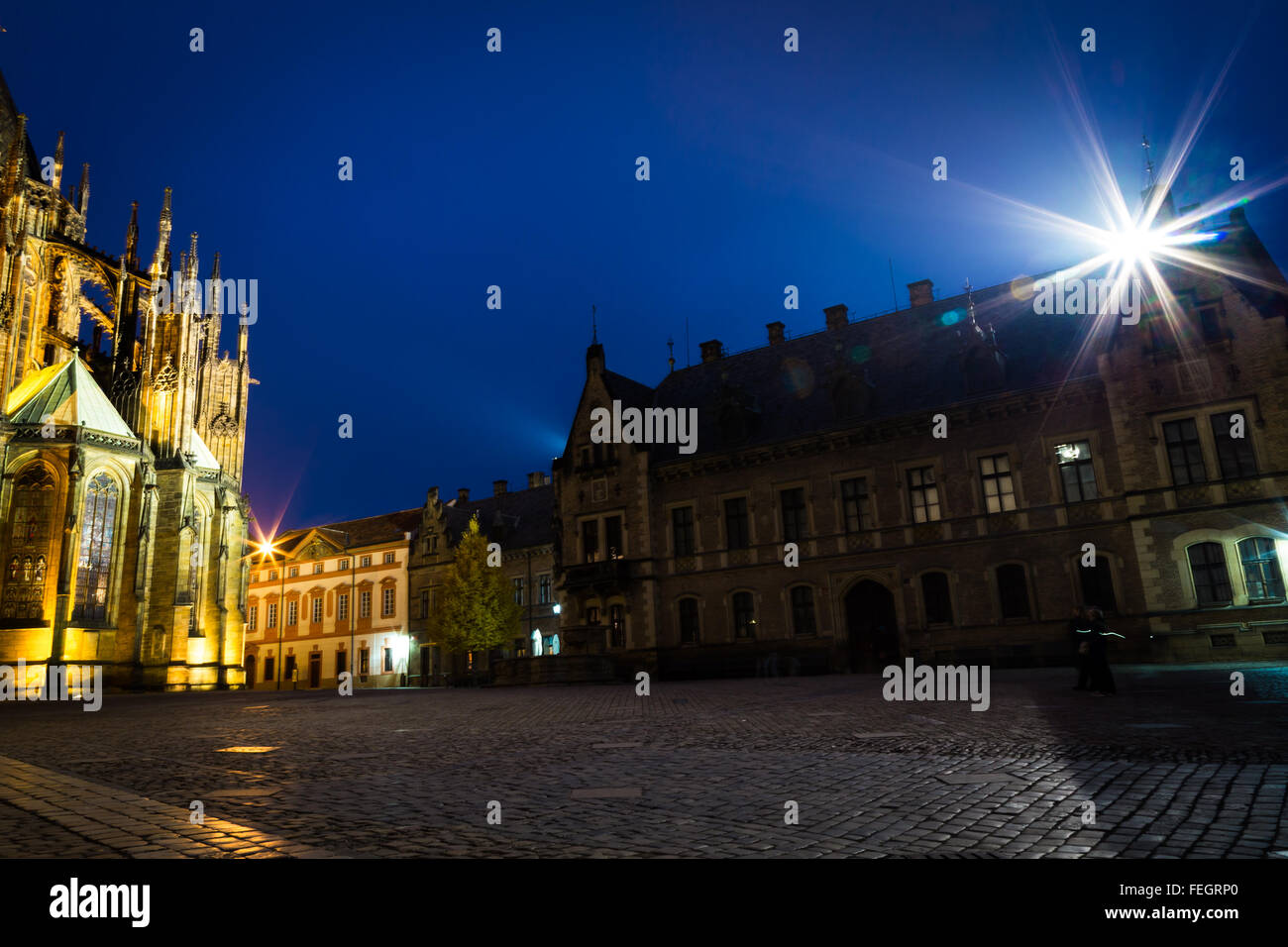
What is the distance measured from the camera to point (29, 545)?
34969mm

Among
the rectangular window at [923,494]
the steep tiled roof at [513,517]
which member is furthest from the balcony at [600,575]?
the steep tiled roof at [513,517]

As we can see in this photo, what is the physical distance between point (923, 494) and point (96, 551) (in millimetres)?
35733

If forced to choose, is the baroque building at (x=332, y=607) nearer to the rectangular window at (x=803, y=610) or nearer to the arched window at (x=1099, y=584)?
the rectangular window at (x=803, y=610)

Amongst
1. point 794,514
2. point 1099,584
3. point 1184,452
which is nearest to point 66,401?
point 794,514

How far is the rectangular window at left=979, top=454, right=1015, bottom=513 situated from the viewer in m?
29.9

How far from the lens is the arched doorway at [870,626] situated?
31.7 m

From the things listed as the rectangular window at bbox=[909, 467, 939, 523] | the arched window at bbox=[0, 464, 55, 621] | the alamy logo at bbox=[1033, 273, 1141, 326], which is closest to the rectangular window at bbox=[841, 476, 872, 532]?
the rectangular window at bbox=[909, 467, 939, 523]

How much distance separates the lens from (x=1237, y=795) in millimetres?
5328

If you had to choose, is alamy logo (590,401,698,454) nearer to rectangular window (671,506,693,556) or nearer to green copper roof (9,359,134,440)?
rectangular window (671,506,693,556)

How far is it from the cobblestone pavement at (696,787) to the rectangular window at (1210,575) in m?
14.6

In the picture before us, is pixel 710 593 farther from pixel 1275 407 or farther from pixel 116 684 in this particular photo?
pixel 116 684

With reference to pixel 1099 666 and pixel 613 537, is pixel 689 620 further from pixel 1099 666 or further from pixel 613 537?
pixel 1099 666

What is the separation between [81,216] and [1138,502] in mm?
56522
